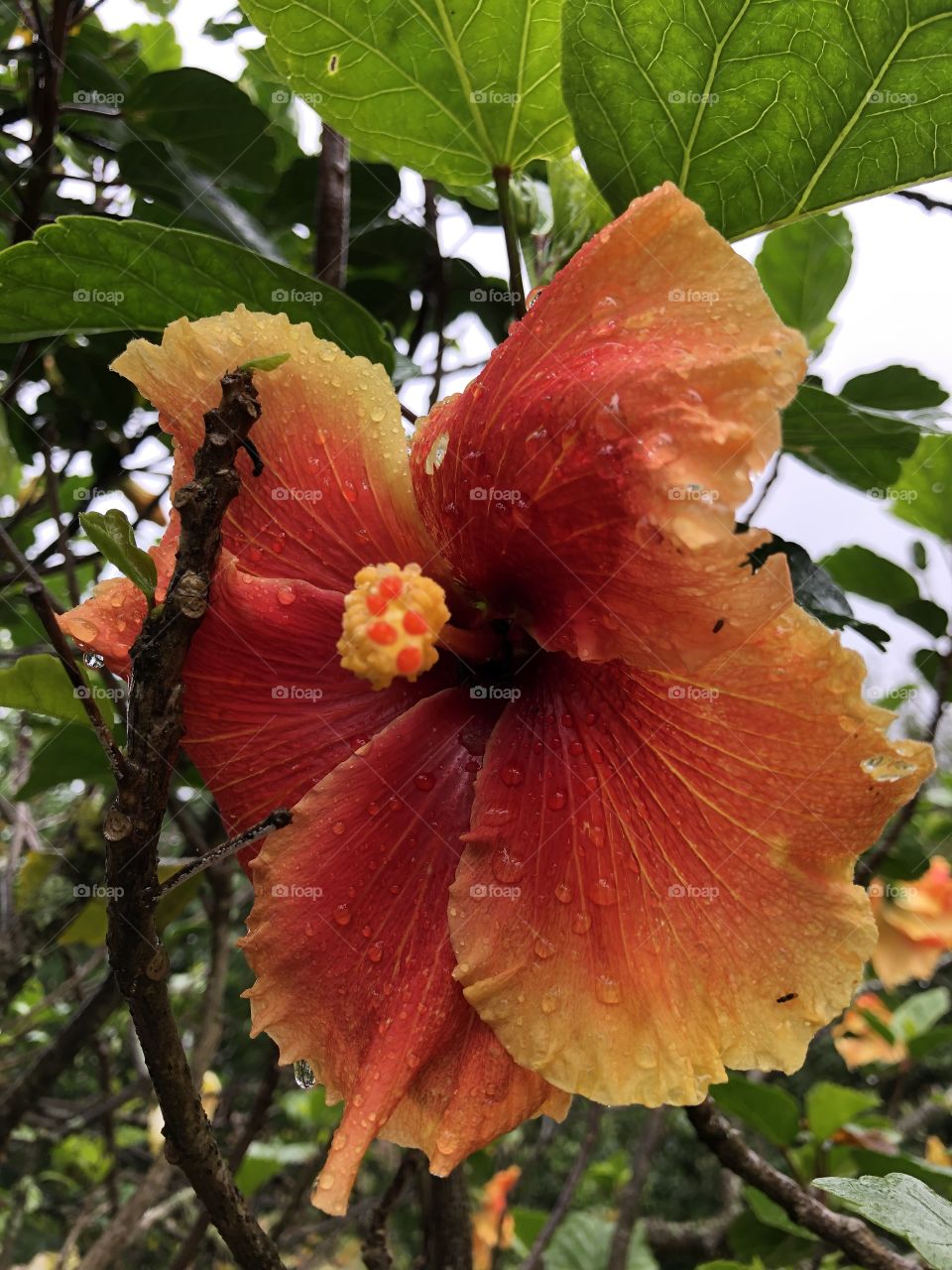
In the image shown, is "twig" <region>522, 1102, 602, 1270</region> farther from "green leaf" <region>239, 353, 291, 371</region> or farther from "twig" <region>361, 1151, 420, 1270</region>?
"green leaf" <region>239, 353, 291, 371</region>

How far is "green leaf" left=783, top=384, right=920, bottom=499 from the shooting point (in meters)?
1.17

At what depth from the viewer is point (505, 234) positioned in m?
1.14

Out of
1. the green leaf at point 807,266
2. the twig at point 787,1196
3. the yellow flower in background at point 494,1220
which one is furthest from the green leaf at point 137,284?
the yellow flower in background at point 494,1220

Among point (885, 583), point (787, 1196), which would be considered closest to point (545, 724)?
point (787, 1196)

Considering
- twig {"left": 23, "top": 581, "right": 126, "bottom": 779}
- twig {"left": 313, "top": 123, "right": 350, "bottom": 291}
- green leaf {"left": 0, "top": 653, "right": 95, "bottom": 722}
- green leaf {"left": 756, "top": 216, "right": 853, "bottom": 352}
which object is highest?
twig {"left": 313, "top": 123, "right": 350, "bottom": 291}

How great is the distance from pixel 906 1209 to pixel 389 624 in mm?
619

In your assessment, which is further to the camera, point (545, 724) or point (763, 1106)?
point (763, 1106)

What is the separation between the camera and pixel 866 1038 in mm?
3141

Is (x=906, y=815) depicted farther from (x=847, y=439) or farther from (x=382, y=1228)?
(x=382, y=1228)

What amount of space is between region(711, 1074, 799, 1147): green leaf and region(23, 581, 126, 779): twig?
141 cm

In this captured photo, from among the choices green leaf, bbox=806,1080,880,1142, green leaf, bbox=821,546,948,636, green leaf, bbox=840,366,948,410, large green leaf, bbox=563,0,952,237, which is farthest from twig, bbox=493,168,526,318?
green leaf, bbox=806,1080,880,1142

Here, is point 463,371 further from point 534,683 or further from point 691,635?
point 691,635

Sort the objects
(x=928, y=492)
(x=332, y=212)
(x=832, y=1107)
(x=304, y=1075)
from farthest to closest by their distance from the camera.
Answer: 1. (x=928, y=492)
2. (x=832, y=1107)
3. (x=332, y=212)
4. (x=304, y=1075)

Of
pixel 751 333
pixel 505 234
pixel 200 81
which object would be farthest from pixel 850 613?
pixel 200 81
